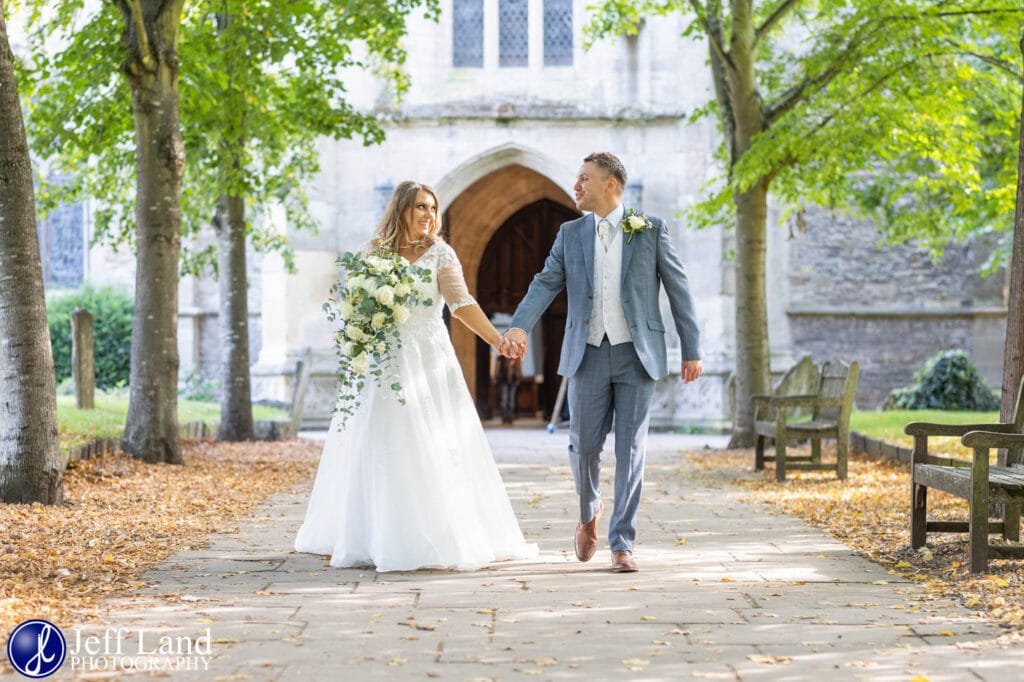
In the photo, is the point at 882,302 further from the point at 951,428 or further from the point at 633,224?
the point at 633,224

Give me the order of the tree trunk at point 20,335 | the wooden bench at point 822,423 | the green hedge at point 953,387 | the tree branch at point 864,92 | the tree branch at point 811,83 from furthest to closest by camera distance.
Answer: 1. the green hedge at point 953,387
2. the tree branch at point 811,83
3. the tree branch at point 864,92
4. the wooden bench at point 822,423
5. the tree trunk at point 20,335

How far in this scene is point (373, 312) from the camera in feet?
20.6

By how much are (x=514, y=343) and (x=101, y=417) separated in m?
8.95

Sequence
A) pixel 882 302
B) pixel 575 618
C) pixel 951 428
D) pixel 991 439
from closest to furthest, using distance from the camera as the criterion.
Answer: pixel 575 618 → pixel 991 439 → pixel 951 428 → pixel 882 302

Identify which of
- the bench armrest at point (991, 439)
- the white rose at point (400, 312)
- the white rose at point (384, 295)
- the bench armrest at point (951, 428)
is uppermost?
the white rose at point (384, 295)

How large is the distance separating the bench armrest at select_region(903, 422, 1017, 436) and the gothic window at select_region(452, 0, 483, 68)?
53.8ft

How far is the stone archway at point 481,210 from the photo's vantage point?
22.9 meters

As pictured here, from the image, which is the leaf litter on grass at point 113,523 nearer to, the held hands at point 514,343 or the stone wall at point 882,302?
the held hands at point 514,343

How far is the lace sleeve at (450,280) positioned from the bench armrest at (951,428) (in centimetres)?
235

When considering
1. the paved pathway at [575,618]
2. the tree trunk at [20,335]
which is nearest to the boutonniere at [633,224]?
the paved pathway at [575,618]

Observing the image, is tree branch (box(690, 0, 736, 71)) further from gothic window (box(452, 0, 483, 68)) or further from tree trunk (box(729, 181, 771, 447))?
gothic window (box(452, 0, 483, 68))

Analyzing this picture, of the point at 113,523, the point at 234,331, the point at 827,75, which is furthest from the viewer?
the point at 234,331

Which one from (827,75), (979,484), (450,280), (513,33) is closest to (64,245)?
(513,33)

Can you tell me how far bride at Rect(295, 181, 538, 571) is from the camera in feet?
19.9
